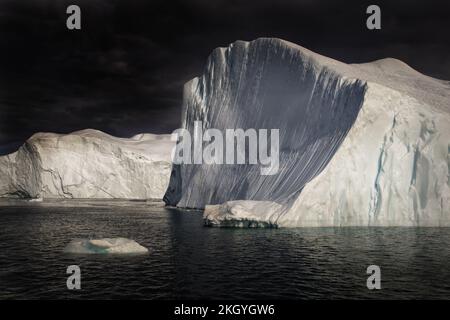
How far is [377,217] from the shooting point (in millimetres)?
35156

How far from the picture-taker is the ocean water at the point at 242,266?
49.2 ft

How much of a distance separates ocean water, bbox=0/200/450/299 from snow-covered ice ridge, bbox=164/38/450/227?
3.51 m

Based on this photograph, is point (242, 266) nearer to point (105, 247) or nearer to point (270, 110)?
point (105, 247)

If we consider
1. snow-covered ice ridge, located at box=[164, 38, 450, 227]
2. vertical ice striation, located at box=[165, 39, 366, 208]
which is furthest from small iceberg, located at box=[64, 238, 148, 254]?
vertical ice striation, located at box=[165, 39, 366, 208]

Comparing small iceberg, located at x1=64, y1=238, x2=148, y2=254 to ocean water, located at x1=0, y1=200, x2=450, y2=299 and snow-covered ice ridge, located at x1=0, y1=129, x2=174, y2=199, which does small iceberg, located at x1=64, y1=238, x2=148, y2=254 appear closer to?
ocean water, located at x1=0, y1=200, x2=450, y2=299

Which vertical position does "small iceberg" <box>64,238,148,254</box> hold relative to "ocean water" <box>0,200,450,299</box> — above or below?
above

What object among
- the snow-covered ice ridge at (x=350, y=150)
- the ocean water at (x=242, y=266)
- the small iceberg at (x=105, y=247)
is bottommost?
the ocean water at (x=242, y=266)

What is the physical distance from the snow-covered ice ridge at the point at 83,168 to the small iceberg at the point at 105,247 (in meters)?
101

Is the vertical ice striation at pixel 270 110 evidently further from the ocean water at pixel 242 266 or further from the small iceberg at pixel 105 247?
the small iceberg at pixel 105 247

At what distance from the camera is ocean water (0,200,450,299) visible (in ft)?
49.2

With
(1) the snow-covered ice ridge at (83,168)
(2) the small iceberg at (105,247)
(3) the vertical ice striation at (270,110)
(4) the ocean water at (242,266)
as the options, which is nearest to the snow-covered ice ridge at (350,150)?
(3) the vertical ice striation at (270,110)
